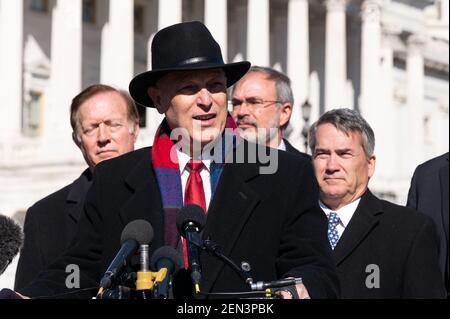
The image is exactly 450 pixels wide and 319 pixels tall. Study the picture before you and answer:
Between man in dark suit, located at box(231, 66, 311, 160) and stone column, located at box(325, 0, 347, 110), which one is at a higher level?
stone column, located at box(325, 0, 347, 110)

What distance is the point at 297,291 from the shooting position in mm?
6473

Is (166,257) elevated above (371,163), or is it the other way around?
(371,163)

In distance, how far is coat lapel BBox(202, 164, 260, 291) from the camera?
23.7ft

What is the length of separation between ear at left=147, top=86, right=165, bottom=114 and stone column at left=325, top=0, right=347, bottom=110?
5720 centimetres

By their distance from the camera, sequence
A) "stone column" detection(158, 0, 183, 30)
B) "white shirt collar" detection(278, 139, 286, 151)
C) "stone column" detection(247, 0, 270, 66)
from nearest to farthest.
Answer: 1. "white shirt collar" detection(278, 139, 286, 151)
2. "stone column" detection(158, 0, 183, 30)
3. "stone column" detection(247, 0, 270, 66)

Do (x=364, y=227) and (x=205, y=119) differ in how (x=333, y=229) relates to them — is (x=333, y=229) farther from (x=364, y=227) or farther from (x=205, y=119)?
(x=205, y=119)

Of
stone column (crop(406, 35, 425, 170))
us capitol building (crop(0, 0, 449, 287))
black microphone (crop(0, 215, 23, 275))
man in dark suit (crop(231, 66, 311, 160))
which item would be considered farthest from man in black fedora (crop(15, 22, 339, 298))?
stone column (crop(406, 35, 425, 170))

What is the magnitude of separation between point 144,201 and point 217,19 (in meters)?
47.7

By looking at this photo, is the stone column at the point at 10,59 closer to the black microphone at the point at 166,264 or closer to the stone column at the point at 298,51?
the stone column at the point at 298,51

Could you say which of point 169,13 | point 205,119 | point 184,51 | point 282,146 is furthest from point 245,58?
point 184,51

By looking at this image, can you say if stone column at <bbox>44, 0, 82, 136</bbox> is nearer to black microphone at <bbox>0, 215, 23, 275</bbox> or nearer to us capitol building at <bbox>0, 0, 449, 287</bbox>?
us capitol building at <bbox>0, 0, 449, 287</bbox>

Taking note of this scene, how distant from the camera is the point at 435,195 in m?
11.4
